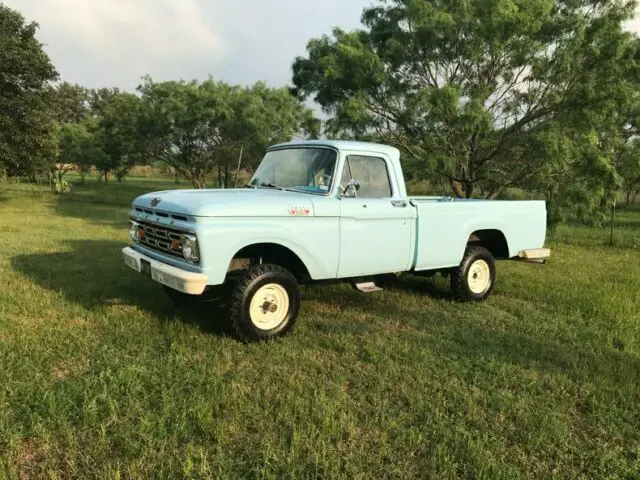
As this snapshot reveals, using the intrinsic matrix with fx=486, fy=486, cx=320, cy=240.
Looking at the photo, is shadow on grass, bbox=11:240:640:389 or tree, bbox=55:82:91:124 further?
tree, bbox=55:82:91:124

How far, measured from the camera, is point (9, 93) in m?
17.9

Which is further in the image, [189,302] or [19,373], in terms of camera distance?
[189,302]

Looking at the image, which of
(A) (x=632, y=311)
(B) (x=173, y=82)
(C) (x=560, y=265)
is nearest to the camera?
(A) (x=632, y=311)

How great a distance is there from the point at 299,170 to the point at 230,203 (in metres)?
1.33

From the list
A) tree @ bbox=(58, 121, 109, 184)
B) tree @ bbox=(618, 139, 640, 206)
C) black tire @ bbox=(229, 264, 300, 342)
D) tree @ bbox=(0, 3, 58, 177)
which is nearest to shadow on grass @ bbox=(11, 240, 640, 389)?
black tire @ bbox=(229, 264, 300, 342)

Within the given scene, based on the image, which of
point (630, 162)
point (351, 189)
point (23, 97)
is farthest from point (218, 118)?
point (351, 189)

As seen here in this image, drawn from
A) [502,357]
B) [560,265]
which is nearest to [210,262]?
[502,357]

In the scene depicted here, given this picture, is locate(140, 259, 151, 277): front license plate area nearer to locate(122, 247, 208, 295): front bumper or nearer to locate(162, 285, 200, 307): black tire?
locate(122, 247, 208, 295): front bumper

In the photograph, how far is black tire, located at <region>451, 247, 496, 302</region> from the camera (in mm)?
6414

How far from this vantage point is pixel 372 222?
17.3ft

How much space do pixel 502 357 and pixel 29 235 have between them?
36.2 feet

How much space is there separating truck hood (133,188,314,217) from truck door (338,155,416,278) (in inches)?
21.1

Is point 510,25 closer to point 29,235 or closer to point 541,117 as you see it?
point 541,117

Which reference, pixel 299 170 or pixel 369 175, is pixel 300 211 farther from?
pixel 369 175
